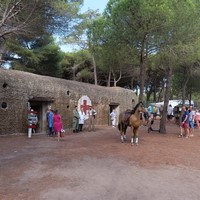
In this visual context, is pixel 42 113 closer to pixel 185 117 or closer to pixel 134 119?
pixel 134 119

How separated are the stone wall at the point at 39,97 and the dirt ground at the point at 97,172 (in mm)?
3452

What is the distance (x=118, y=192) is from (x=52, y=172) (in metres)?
2.43

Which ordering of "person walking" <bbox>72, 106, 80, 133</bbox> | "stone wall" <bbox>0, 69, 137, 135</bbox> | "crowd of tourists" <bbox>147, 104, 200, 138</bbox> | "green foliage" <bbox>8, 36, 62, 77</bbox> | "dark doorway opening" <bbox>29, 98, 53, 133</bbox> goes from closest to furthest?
"stone wall" <bbox>0, 69, 137, 135</bbox>
"crowd of tourists" <bbox>147, 104, 200, 138</bbox>
"dark doorway opening" <bbox>29, 98, 53, 133</bbox>
"person walking" <bbox>72, 106, 80, 133</bbox>
"green foliage" <bbox>8, 36, 62, 77</bbox>

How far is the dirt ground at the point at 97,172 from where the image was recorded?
6938mm

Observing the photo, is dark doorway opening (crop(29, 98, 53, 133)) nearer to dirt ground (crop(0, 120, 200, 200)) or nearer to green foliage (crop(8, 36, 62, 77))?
dirt ground (crop(0, 120, 200, 200))

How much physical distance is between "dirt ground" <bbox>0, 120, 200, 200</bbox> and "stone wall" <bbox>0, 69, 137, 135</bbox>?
3452 mm

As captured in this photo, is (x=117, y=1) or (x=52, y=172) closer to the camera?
(x=52, y=172)

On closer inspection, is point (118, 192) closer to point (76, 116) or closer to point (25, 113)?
point (25, 113)

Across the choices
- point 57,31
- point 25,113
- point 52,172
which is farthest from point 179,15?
point 52,172

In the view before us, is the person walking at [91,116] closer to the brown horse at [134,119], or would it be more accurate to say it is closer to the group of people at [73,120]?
the group of people at [73,120]

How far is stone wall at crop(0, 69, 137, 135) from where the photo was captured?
56.2 ft

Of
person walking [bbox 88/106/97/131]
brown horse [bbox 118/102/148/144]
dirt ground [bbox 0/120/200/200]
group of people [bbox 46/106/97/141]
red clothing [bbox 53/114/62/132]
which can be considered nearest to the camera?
dirt ground [bbox 0/120/200/200]

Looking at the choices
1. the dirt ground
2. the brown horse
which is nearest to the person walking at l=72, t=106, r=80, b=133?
the brown horse

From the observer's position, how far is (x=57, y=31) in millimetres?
16531
